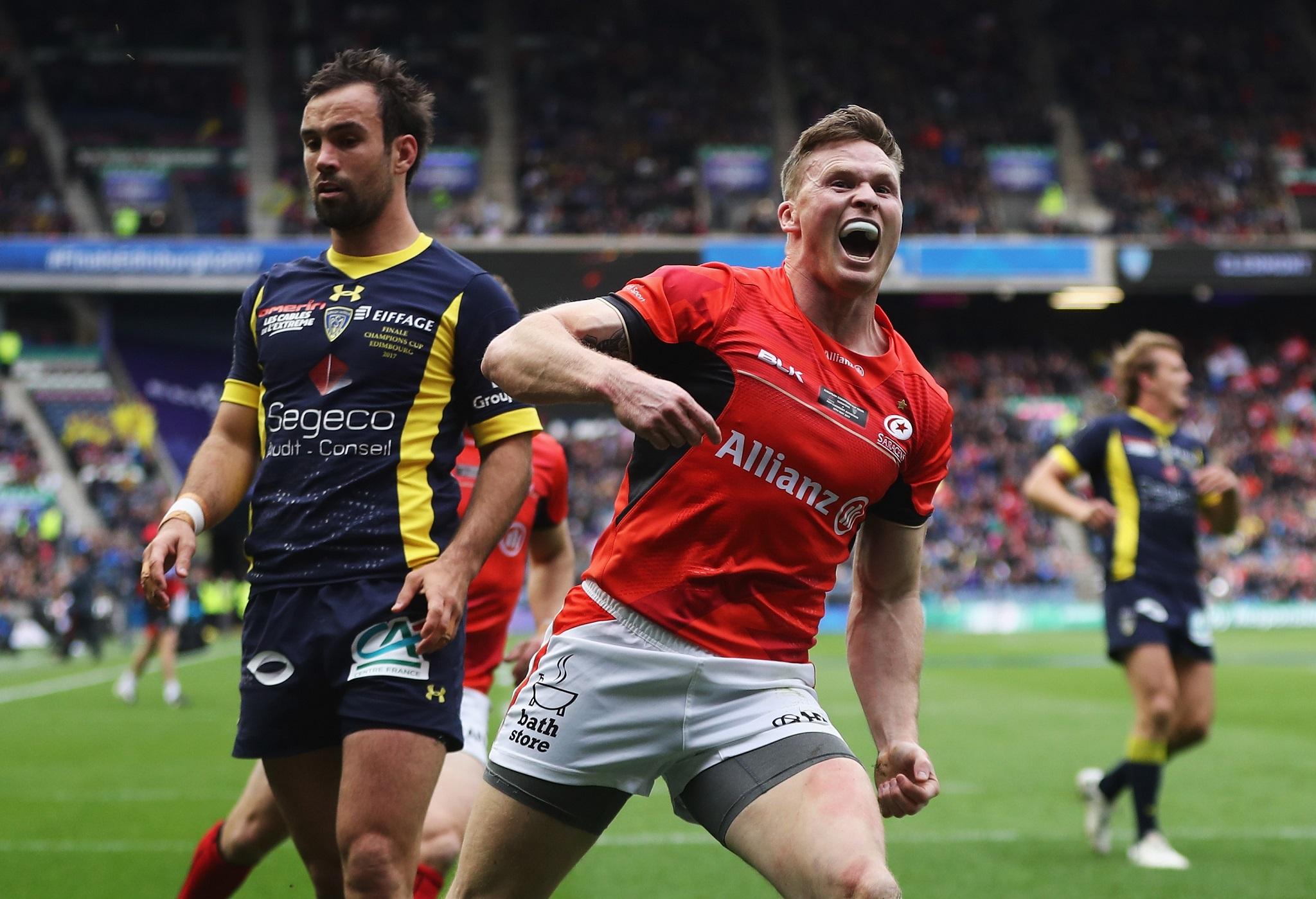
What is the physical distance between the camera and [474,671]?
16.5 feet

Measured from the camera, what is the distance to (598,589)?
331 centimetres

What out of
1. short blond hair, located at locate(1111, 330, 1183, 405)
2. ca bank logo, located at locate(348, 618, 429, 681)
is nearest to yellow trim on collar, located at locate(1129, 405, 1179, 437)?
short blond hair, located at locate(1111, 330, 1183, 405)

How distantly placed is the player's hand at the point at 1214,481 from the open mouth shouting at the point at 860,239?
475 cm

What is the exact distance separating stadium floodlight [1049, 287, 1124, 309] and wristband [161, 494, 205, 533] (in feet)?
107

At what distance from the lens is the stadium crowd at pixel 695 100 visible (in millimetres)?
36250

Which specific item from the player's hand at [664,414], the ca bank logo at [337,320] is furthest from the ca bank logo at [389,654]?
the player's hand at [664,414]

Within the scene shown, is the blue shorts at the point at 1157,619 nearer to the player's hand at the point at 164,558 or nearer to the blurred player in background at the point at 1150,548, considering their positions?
the blurred player in background at the point at 1150,548

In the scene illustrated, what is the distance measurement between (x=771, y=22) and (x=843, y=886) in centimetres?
4142

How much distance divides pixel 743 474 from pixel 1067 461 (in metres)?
5.07

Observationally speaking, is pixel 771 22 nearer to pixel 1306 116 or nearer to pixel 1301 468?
pixel 1306 116

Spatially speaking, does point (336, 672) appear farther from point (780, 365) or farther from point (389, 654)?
point (780, 365)

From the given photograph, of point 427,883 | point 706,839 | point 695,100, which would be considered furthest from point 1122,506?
point 695,100

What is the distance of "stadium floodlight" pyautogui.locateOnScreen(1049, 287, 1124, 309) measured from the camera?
3484cm

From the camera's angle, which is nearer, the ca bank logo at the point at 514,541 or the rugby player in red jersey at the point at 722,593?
the rugby player in red jersey at the point at 722,593
